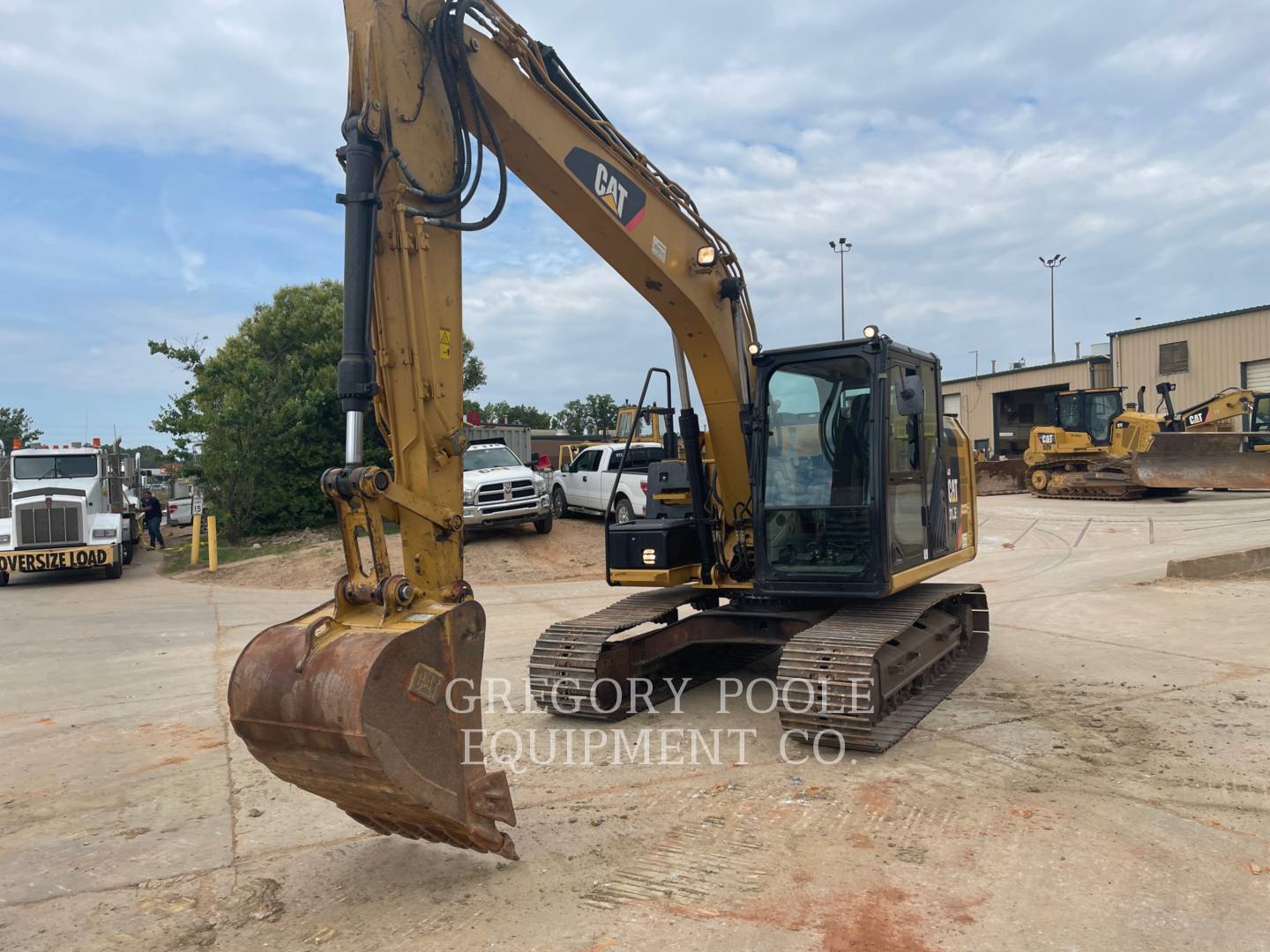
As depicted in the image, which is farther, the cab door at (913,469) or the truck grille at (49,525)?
the truck grille at (49,525)

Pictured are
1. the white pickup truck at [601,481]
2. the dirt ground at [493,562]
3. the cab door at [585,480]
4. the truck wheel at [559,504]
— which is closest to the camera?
the dirt ground at [493,562]

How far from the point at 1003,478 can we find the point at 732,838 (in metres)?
26.0

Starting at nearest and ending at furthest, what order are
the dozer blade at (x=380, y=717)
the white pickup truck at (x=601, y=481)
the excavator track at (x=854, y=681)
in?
the dozer blade at (x=380, y=717) → the excavator track at (x=854, y=681) → the white pickup truck at (x=601, y=481)

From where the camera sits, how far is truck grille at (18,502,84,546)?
17.8 m

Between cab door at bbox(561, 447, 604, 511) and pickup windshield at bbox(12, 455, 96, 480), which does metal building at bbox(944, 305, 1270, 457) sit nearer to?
cab door at bbox(561, 447, 604, 511)

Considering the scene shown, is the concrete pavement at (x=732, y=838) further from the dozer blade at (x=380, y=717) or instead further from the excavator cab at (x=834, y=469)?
the excavator cab at (x=834, y=469)

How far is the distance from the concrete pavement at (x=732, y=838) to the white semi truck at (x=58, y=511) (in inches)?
427

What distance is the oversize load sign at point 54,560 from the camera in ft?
57.3

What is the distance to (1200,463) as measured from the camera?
2167cm

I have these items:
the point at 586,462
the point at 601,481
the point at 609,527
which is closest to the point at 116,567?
the point at 586,462

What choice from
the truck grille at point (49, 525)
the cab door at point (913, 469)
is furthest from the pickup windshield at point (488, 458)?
the cab door at point (913, 469)

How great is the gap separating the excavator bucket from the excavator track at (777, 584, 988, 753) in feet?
58.3

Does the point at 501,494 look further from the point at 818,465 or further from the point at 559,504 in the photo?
the point at 818,465

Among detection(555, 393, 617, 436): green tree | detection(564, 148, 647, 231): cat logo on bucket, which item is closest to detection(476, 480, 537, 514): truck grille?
detection(564, 148, 647, 231): cat logo on bucket
